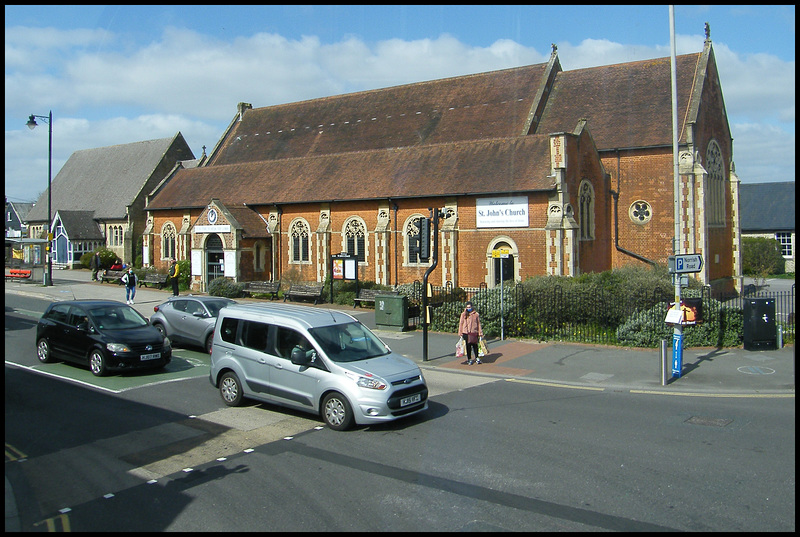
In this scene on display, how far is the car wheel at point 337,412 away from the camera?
9617mm

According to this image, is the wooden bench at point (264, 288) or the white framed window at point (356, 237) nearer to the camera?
the wooden bench at point (264, 288)

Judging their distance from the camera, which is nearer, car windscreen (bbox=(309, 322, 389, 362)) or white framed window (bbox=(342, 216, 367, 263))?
car windscreen (bbox=(309, 322, 389, 362))

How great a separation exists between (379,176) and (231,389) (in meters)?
22.5

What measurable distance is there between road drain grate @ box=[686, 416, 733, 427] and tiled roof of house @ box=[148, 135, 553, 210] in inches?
683

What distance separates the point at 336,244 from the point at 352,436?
80.2ft

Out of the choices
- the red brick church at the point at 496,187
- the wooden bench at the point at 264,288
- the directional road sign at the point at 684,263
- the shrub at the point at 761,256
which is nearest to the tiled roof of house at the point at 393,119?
the red brick church at the point at 496,187

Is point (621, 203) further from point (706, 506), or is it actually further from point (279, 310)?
point (706, 506)

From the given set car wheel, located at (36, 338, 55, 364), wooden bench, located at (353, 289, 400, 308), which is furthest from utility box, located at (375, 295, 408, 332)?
car wheel, located at (36, 338, 55, 364)

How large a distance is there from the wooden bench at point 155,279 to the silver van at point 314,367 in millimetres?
24560

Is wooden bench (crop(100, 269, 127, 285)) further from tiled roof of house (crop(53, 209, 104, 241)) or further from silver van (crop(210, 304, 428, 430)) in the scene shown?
silver van (crop(210, 304, 428, 430))

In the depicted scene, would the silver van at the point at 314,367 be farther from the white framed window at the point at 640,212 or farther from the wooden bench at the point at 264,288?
the white framed window at the point at 640,212

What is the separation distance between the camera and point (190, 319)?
57.1 feet

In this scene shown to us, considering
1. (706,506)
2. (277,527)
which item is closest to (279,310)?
(277,527)

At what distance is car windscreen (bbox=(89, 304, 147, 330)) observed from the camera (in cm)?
1438
